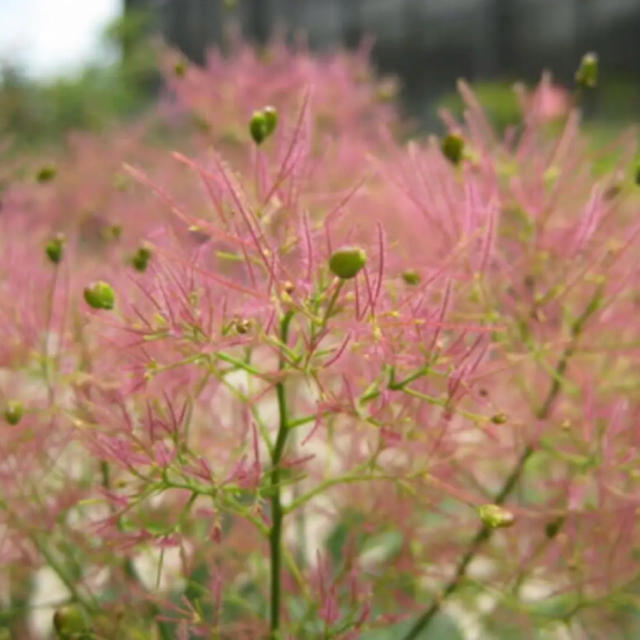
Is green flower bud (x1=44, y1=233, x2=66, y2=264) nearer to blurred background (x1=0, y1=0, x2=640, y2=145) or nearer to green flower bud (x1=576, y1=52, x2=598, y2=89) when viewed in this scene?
green flower bud (x1=576, y1=52, x2=598, y2=89)

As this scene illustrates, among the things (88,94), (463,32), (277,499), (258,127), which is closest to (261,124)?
(258,127)

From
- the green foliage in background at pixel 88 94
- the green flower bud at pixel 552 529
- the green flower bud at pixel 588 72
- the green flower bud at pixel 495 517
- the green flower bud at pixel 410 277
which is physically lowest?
the green flower bud at pixel 495 517

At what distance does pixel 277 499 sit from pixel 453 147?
0.48 ft

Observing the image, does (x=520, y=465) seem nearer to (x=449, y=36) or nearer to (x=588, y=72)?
(x=588, y=72)

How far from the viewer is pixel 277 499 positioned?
0.31 meters

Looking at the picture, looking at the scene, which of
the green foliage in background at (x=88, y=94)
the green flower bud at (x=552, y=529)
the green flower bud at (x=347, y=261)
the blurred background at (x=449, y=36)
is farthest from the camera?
the blurred background at (x=449, y=36)

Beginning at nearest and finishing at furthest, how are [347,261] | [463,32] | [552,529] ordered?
[347,261] → [552,529] → [463,32]

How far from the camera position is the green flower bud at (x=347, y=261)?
24 centimetres

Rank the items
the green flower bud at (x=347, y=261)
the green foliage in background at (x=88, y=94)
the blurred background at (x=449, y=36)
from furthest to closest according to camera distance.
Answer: the blurred background at (x=449, y=36) < the green foliage in background at (x=88, y=94) < the green flower bud at (x=347, y=261)

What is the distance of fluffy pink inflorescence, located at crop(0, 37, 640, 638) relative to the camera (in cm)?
28

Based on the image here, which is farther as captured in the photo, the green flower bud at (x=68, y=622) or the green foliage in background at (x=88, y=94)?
the green foliage in background at (x=88, y=94)

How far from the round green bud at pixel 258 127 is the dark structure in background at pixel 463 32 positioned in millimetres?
4972

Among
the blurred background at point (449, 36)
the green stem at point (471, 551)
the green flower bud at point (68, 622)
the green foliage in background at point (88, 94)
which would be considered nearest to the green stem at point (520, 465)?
the green stem at point (471, 551)

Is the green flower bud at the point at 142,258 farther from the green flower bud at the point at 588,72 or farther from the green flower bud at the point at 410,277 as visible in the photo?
the green flower bud at the point at 588,72
